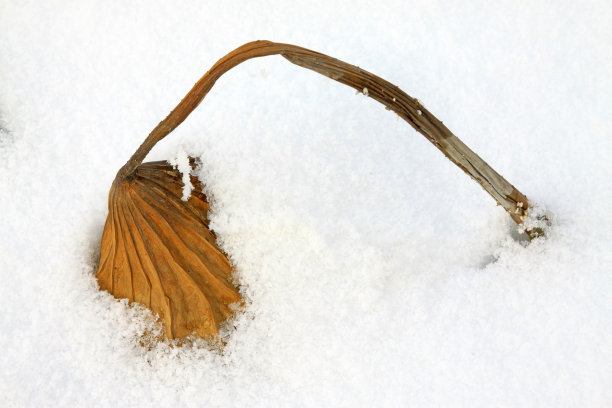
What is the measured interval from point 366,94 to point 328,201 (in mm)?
170

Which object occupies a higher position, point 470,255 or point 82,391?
point 470,255

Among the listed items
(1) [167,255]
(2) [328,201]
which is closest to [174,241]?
(1) [167,255]

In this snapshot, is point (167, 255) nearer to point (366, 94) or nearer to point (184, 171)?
point (184, 171)

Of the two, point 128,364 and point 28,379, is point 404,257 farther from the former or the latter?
point 28,379

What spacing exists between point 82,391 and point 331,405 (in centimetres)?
28

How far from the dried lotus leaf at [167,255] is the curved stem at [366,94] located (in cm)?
3

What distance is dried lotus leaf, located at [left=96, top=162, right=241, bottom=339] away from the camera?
1.90 ft

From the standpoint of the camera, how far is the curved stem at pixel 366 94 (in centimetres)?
49

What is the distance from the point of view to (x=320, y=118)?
27.5 inches

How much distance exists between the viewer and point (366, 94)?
0.52 m

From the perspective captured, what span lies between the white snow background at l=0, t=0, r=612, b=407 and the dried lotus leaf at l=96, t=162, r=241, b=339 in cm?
2

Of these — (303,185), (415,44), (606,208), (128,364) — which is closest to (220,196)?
(303,185)

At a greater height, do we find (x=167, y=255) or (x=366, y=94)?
(x=366, y=94)

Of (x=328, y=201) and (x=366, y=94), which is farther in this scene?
(x=328, y=201)
